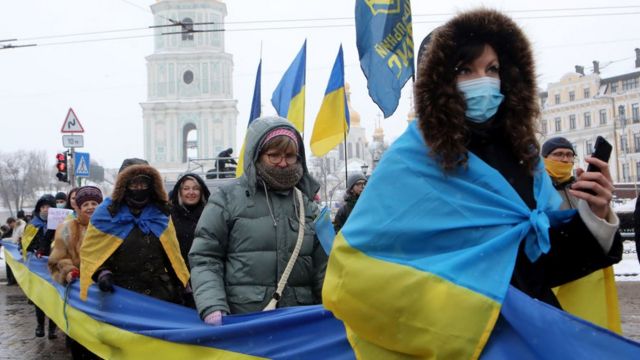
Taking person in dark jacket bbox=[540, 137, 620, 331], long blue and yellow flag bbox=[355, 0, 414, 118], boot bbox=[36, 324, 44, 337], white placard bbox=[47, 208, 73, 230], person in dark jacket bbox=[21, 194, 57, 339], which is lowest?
boot bbox=[36, 324, 44, 337]

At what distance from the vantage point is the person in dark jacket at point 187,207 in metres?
6.86

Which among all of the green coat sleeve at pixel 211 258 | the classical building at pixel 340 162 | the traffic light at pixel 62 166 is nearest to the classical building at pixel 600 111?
the classical building at pixel 340 162

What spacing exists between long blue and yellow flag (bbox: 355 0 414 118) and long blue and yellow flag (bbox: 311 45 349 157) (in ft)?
6.95

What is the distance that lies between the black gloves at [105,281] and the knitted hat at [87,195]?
1.72 metres

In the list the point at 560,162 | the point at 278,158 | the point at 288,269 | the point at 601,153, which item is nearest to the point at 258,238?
the point at 288,269

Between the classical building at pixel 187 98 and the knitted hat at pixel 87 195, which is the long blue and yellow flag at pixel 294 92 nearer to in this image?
the knitted hat at pixel 87 195

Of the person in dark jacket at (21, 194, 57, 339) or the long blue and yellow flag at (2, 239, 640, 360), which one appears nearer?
the long blue and yellow flag at (2, 239, 640, 360)

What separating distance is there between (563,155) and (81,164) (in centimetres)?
1416

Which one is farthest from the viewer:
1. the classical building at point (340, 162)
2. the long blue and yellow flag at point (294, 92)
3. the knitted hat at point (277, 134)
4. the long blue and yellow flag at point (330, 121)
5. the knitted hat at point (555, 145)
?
the classical building at point (340, 162)

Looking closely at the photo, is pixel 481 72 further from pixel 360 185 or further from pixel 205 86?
pixel 205 86

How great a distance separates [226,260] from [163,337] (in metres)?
0.89

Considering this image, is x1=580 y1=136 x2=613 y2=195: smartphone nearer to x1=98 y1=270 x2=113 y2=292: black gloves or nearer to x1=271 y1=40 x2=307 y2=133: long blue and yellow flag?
x1=98 y1=270 x2=113 y2=292: black gloves

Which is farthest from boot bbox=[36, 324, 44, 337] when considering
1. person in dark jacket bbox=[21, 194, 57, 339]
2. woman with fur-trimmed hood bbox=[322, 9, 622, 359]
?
woman with fur-trimmed hood bbox=[322, 9, 622, 359]

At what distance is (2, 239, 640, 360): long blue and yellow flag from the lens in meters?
2.07
